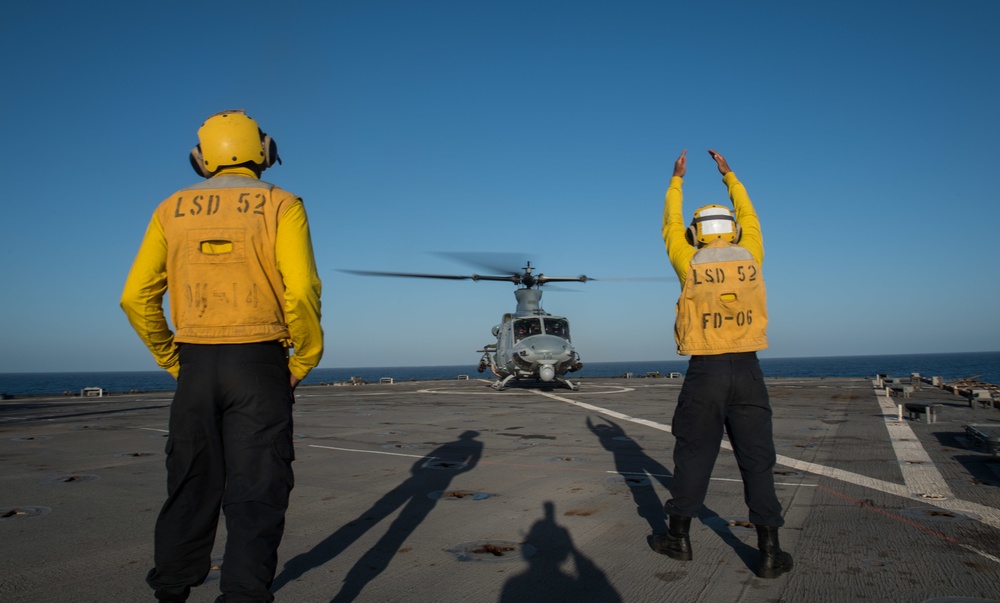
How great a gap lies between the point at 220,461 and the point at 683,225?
10.6 feet

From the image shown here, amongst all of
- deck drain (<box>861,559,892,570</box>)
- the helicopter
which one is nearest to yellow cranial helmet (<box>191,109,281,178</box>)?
deck drain (<box>861,559,892,570</box>)

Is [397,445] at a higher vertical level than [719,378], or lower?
lower

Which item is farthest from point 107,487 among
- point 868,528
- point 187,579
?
point 868,528

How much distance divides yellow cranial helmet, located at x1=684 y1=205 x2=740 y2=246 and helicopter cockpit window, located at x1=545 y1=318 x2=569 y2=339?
58.3ft

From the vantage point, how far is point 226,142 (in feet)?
9.86

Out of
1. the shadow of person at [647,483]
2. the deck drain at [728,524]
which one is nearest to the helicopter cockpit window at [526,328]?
the shadow of person at [647,483]

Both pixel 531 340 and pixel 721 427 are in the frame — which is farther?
pixel 531 340

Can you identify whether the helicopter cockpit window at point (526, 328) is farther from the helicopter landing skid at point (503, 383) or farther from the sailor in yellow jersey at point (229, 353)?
the sailor in yellow jersey at point (229, 353)

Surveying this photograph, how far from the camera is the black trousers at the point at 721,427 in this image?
373 centimetres

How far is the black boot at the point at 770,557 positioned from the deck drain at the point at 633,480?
7.55 ft

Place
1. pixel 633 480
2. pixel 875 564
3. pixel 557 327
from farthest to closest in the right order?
pixel 557 327, pixel 633 480, pixel 875 564

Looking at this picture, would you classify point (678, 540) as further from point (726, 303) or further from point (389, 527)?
point (389, 527)

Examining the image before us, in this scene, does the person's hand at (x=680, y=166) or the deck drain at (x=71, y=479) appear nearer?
the person's hand at (x=680, y=166)

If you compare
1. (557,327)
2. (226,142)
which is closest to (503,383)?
(557,327)
